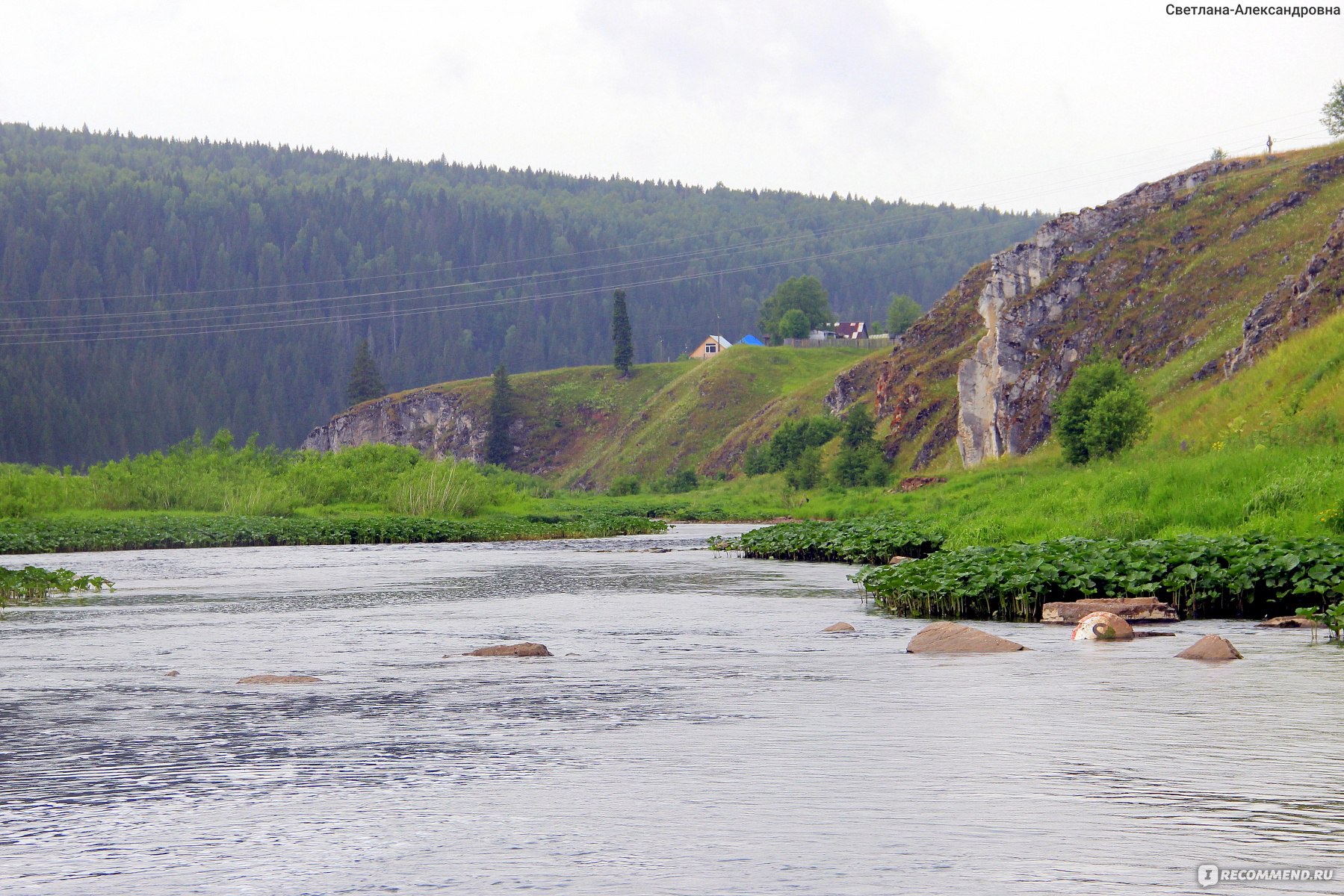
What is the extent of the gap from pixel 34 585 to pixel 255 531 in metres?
30.8

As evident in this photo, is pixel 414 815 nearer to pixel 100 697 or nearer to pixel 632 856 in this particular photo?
pixel 632 856

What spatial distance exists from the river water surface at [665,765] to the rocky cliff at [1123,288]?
59177mm

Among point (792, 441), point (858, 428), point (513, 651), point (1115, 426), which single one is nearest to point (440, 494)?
point (858, 428)

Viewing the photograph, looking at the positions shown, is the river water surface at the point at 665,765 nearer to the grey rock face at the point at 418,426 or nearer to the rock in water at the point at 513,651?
the rock in water at the point at 513,651

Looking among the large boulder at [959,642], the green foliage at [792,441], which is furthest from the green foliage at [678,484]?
the large boulder at [959,642]

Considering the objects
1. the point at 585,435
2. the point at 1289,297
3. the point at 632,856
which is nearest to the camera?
the point at 632,856

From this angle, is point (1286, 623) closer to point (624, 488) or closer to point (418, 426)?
point (624, 488)

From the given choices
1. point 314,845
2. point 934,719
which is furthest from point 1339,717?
point 314,845

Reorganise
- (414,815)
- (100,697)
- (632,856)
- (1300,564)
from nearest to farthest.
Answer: (632,856), (414,815), (100,697), (1300,564)

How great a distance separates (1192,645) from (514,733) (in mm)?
9515

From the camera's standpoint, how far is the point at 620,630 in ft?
76.7

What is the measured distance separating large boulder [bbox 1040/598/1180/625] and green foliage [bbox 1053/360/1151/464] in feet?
113

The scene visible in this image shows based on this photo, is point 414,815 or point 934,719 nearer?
point 414,815

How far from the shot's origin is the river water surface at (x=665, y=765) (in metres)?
8.40
